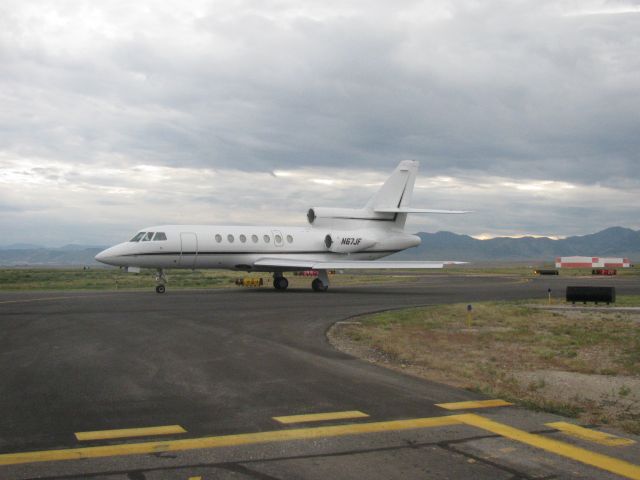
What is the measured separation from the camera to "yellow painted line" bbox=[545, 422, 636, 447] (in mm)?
6875

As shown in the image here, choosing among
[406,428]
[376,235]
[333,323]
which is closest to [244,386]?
[406,428]

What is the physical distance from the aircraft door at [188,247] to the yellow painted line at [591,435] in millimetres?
26519

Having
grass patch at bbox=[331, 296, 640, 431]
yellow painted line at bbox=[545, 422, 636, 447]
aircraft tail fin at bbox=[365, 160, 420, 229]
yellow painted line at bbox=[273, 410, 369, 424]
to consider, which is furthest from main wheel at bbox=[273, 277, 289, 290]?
yellow painted line at bbox=[545, 422, 636, 447]

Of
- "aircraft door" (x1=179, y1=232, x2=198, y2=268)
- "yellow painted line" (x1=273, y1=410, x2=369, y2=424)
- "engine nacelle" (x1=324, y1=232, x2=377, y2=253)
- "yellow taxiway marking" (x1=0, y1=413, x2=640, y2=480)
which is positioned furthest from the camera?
"engine nacelle" (x1=324, y1=232, x2=377, y2=253)

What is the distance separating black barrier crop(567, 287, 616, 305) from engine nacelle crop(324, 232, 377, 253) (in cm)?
1474

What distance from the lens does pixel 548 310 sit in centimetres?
2312

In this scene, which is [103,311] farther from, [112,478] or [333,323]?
[112,478]

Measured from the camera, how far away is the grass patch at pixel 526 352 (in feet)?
30.6

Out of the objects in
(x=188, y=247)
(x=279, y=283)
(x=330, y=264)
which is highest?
(x=188, y=247)

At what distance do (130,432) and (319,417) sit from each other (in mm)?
2258

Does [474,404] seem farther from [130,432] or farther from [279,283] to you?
[279,283]

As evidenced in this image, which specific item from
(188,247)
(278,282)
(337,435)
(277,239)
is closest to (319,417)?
(337,435)

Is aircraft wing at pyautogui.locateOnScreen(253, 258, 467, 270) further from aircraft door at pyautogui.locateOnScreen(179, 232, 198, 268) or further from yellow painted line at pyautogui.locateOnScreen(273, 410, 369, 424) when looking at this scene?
yellow painted line at pyautogui.locateOnScreen(273, 410, 369, 424)

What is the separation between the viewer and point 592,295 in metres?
25.4
